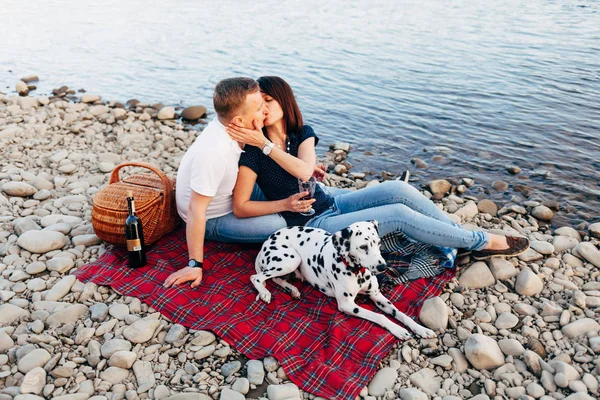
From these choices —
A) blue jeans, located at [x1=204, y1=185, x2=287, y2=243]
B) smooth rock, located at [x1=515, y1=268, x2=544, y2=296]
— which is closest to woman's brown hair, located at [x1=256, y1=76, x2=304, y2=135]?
blue jeans, located at [x1=204, y1=185, x2=287, y2=243]

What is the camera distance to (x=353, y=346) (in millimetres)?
4910

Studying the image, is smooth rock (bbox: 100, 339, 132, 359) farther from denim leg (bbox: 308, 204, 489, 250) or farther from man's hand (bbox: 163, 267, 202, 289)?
denim leg (bbox: 308, 204, 489, 250)

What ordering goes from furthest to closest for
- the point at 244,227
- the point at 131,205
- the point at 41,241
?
the point at 41,241 → the point at 244,227 → the point at 131,205

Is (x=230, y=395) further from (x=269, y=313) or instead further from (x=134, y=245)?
(x=134, y=245)

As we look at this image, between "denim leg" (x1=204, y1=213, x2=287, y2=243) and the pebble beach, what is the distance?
127 centimetres

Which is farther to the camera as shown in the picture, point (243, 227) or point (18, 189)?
point (18, 189)

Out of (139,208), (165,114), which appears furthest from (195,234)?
(165,114)

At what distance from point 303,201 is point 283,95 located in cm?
120

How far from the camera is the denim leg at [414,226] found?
5914mm

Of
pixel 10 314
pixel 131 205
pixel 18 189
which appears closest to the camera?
pixel 10 314

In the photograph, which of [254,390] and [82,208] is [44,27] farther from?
[254,390]

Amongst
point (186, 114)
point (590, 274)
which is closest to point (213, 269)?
point (590, 274)

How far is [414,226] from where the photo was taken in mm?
5910

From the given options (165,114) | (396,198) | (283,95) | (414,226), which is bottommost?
(165,114)
